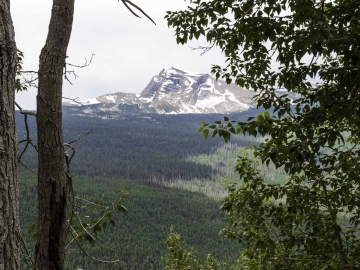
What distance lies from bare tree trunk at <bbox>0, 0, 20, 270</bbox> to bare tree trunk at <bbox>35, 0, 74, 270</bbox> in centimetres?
82

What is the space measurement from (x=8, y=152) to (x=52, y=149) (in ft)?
2.90

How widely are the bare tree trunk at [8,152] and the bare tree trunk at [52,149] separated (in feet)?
2.68

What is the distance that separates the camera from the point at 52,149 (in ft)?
8.05

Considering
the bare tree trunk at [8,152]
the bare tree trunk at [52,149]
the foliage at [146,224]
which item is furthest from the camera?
the foliage at [146,224]

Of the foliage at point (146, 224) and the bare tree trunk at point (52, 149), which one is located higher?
the bare tree trunk at point (52, 149)

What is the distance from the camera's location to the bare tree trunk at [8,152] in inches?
60.2

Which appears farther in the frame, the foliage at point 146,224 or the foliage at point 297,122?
the foliage at point 146,224

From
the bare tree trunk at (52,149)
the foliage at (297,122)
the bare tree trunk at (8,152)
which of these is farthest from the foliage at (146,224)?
the bare tree trunk at (8,152)

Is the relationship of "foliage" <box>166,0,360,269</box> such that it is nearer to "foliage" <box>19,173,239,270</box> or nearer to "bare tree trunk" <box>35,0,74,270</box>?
"bare tree trunk" <box>35,0,74,270</box>

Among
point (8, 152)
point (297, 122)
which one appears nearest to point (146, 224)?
point (297, 122)

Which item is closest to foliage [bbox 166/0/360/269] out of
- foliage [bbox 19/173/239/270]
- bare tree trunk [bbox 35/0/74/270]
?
bare tree trunk [bbox 35/0/74/270]

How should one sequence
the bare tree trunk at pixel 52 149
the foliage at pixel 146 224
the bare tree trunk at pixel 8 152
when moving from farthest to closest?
the foliage at pixel 146 224 < the bare tree trunk at pixel 52 149 < the bare tree trunk at pixel 8 152

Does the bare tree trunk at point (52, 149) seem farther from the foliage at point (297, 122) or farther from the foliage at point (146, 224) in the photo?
the foliage at point (146, 224)

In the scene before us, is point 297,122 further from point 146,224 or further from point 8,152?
point 146,224
